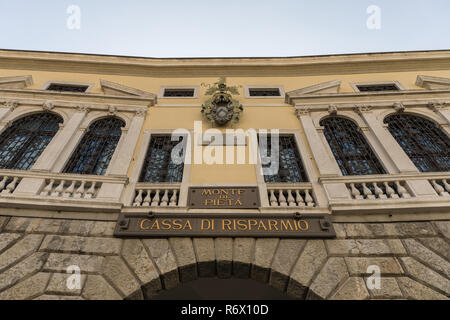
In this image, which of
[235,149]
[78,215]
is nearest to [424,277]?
[235,149]

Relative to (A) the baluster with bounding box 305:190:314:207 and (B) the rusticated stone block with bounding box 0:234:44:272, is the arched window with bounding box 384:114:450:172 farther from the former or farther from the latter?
(B) the rusticated stone block with bounding box 0:234:44:272

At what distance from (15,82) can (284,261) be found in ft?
34.2

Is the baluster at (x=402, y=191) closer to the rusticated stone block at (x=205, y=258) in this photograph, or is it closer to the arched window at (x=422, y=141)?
the arched window at (x=422, y=141)

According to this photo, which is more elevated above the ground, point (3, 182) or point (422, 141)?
point (422, 141)

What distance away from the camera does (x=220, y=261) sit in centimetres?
459

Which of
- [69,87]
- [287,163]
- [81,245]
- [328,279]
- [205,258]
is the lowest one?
[328,279]

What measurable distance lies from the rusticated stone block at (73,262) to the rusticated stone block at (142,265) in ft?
1.52

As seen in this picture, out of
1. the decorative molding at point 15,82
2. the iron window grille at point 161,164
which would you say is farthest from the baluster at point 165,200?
the decorative molding at point 15,82

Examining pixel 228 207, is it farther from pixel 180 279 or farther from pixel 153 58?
pixel 153 58

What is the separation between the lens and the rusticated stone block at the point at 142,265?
4.31 metres

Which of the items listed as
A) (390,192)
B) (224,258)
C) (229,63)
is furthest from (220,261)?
(229,63)

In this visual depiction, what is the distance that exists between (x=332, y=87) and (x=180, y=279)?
8.21 meters

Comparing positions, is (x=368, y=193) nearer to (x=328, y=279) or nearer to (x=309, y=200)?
(x=309, y=200)
